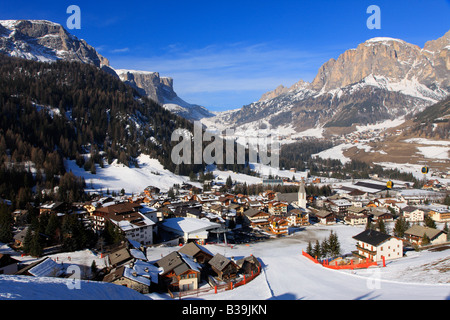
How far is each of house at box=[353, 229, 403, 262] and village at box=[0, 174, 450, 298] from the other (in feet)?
0.33

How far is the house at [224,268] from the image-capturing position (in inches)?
1013

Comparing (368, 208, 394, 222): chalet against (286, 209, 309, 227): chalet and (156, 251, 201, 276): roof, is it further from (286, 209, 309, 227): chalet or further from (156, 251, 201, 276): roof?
(156, 251, 201, 276): roof

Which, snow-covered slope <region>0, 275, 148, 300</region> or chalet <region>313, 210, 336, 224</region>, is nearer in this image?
snow-covered slope <region>0, 275, 148, 300</region>

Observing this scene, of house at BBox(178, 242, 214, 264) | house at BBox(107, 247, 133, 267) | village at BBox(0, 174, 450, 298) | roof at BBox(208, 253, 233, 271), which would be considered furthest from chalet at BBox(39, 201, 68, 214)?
roof at BBox(208, 253, 233, 271)

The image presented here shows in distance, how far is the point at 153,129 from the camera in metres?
120

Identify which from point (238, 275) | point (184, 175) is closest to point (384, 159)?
point (184, 175)

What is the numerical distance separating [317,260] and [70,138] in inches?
3466

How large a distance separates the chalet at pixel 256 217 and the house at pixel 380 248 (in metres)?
23.0

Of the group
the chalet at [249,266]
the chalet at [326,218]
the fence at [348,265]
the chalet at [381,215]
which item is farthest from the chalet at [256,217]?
the chalet at [249,266]

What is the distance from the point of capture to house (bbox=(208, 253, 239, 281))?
84.4 feet

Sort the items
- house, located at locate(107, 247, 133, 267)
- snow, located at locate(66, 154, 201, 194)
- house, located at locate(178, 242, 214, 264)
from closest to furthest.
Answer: house, located at locate(107, 247, 133, 267)
house, located at locate(178, 242, 214, 264)
snow, located at locate(66, 154, 201, 194)

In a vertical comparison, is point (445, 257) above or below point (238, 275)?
above
